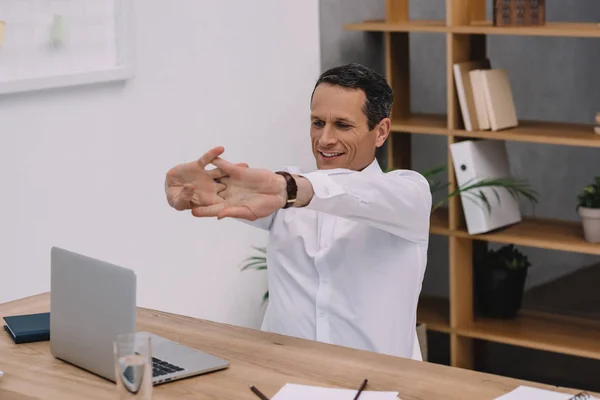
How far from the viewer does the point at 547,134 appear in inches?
150

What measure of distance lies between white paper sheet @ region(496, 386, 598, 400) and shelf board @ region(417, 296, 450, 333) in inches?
89.7

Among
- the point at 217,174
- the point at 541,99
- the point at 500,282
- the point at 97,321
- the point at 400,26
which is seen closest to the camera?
the point at 97,321

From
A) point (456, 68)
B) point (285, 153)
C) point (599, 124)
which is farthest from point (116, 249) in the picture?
point (599, 124)

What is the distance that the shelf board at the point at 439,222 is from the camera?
13.3 ft

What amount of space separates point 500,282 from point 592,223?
50 cm

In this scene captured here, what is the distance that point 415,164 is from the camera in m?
4.87


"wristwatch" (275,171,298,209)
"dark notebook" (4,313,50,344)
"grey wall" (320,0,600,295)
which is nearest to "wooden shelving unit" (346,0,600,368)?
"grey wall" (320,0,600,295)

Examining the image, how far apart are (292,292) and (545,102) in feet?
9.96

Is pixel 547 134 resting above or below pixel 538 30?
below

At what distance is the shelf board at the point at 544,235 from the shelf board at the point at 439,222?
0.04 meters

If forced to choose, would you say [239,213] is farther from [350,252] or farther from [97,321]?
[350,252]

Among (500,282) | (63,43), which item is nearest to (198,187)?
(63,43)

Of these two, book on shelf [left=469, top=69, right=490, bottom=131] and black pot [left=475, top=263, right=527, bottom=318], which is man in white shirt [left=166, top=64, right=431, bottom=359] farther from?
black pot [left=475, top=263, right=527, bottom=318]

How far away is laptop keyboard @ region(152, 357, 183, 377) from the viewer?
1975mm
